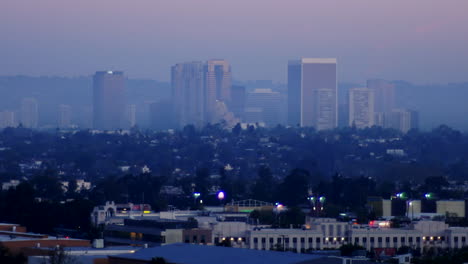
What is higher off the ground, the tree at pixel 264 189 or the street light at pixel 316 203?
the tree at pixel 264 189

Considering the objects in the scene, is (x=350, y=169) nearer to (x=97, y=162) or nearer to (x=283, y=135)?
(x=97, y=162)

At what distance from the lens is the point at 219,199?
81.4 metres

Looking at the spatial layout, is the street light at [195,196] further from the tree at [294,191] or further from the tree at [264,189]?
the tree at [294,191]

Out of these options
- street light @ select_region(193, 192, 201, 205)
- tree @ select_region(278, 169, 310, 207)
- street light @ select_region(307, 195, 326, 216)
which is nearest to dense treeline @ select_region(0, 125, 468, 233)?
tree @ select_region(278, 169, 310, 207)

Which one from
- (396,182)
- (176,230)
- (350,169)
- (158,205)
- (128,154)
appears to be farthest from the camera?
(128,154)

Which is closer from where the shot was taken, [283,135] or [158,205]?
[158,205]

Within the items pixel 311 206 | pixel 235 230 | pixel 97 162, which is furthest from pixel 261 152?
pixel 235 230

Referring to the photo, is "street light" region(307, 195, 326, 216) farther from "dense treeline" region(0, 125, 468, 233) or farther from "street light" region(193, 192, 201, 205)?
"street light" region(193, 192, 201, 205)

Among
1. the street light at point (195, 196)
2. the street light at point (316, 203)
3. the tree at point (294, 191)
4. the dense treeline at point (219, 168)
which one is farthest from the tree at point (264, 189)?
the street light at point (195, 196)

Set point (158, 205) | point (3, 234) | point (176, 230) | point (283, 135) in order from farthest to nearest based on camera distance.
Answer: point (283, 135)
point (158, 205)
point (176, 230)
point (3, 234)

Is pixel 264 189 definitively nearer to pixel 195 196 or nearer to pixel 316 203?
pixel 195 196

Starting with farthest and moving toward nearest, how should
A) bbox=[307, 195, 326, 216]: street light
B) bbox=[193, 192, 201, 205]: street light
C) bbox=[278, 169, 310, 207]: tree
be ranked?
1. bbox=[278, 169, 310, 207]: tree
2. bbox=[193, 192, 201, 205]: street light
3. bbox=[307, 195, 326, 216]: street light

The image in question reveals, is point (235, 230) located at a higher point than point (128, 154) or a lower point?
lower

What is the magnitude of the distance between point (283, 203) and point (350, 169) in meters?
41.9
